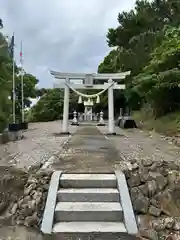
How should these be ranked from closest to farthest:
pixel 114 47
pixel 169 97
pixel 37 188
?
pixel 37 188 → pixel 169 97 → pixel 114 47

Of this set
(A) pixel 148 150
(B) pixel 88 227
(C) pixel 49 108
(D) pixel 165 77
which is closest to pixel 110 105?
(D) pixel 165 77

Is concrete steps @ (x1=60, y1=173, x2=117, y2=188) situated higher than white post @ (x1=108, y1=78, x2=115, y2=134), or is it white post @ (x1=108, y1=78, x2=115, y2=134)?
white post @ (x1=108, y1=78, x2=115, y2=134)

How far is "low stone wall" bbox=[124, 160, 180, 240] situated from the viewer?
12.8 feet

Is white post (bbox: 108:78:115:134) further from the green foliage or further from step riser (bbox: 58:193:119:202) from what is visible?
the green foliage

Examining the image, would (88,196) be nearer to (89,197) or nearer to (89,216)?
(89,197)

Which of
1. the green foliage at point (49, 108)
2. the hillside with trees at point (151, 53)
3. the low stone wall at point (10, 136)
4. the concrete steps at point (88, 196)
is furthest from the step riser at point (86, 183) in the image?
the green foliage at point (49, 108)

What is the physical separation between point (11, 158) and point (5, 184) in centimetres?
210

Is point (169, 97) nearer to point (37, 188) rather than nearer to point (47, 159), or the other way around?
point (47, 159)

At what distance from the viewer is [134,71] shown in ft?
68.9

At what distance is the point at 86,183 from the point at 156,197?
3.52ft

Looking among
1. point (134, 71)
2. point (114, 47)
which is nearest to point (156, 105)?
→ point (134, 71)

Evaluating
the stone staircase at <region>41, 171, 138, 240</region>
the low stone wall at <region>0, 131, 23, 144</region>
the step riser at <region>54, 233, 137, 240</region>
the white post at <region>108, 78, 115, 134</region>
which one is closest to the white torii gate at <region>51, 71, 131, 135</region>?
the white post at <region>108, 78, 115, 134</region>

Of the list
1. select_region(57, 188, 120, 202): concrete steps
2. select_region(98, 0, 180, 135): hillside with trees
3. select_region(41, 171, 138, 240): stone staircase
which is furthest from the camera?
select_region(98, 0, 180, 135): hillside with trees

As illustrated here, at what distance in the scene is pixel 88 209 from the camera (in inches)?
164
